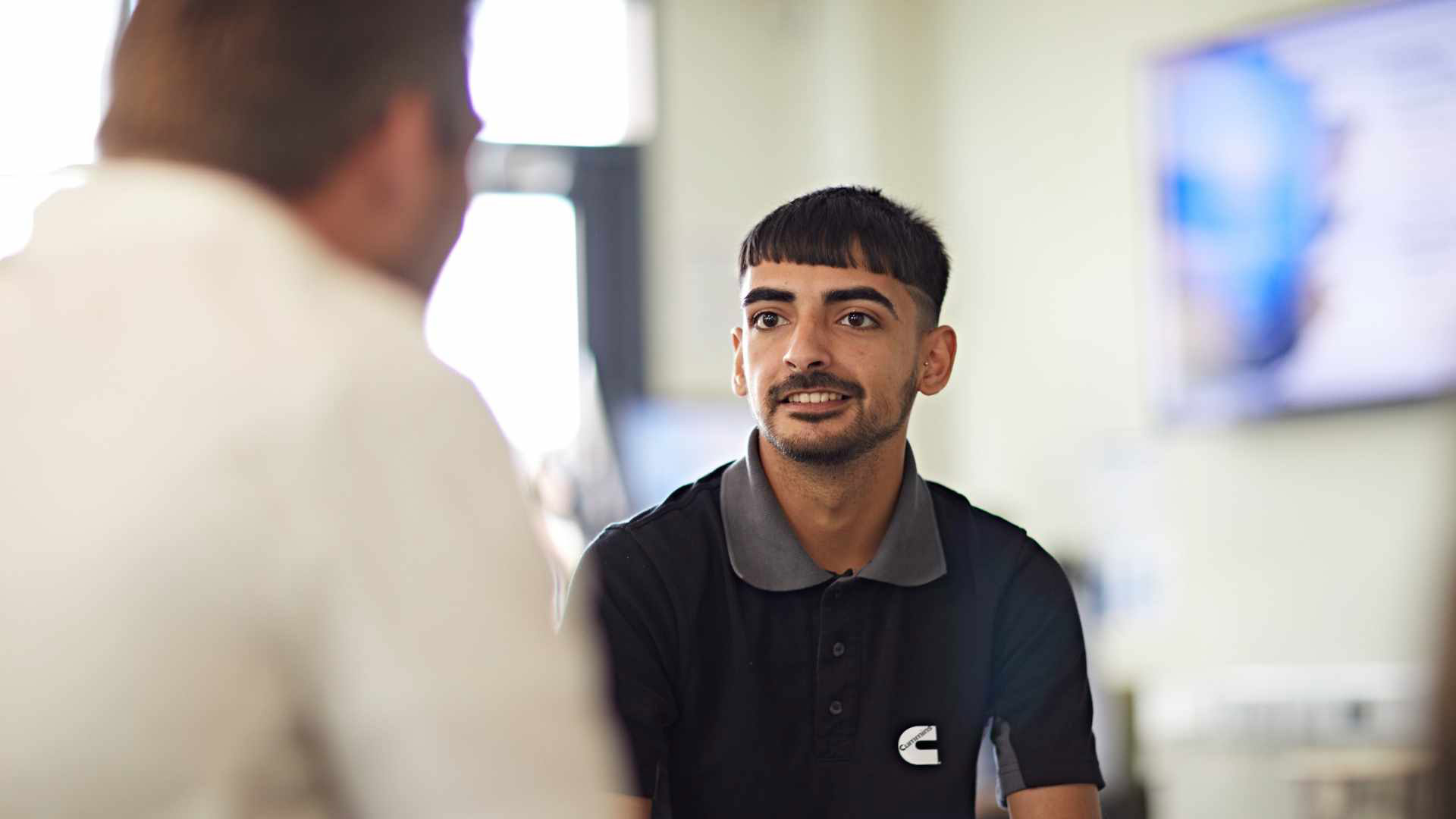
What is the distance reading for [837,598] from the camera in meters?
1.64

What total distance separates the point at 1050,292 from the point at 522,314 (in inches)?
65.3

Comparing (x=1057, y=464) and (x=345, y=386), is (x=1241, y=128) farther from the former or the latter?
(x=345, y=386)

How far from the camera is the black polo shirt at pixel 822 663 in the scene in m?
1.56

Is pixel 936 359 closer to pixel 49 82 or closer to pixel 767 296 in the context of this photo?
pixel 767 296

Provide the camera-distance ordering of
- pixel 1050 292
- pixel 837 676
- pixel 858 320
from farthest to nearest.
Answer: pixel 1050 292 → pixel 858 320 → pixel 837 676

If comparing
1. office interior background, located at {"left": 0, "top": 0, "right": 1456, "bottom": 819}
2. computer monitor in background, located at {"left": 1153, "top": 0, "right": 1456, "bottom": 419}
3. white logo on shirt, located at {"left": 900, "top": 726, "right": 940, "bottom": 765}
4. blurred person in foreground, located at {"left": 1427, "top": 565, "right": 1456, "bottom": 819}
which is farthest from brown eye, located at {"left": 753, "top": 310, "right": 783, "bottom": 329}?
computer monitor in background, located at {"left": 1153, "top": 0, "right": 1456, "bottom": 419}

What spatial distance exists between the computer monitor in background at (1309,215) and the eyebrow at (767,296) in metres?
2.64

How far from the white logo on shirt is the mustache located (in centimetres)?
34

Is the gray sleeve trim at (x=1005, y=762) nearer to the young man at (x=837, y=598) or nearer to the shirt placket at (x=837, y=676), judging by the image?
the young man at (x=837, y=598)

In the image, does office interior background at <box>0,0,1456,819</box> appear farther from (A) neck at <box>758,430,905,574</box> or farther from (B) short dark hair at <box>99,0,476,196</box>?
(B) short dark hair at <box>99,0,476,196</box>

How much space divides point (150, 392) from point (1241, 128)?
3921 millimetres

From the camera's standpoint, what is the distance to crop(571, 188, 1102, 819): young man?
1567 millimetres

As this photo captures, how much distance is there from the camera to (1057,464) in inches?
192

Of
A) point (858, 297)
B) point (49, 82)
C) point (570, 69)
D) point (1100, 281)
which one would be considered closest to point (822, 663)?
point (858, 297)
